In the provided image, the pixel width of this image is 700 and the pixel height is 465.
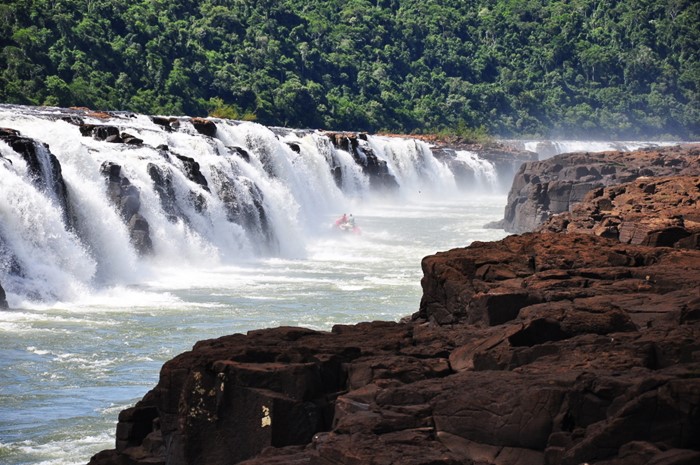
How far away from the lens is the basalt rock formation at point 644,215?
23.1 m

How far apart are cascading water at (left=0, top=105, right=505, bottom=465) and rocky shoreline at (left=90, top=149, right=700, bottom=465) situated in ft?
10.5

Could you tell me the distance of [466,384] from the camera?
13383 mm

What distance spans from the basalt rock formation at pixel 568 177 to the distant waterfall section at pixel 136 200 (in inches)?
309

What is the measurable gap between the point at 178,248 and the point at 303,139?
28348 mm

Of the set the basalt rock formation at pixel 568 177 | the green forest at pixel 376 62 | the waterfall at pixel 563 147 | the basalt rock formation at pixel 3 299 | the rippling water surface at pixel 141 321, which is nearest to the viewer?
the rippling water surface at pixel 141 321

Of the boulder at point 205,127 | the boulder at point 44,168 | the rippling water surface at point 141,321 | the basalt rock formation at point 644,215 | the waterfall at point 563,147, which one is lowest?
the rippling water surface at point 141,321

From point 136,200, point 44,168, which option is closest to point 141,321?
point 44,168

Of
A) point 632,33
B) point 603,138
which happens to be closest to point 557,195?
point 603,138

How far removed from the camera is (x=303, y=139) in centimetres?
6688

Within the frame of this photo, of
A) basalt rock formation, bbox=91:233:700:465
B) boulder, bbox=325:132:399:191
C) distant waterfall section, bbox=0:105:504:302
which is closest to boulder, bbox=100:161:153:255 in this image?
distant waterfall section, bbox=0:105:504:302

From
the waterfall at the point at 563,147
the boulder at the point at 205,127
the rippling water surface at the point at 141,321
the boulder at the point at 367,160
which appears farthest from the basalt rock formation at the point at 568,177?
the waterfall at the point at 563,147

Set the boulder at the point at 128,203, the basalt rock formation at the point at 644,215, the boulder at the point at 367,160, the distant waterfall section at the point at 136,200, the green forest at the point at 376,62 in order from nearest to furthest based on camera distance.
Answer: the basalt rock formation at the point at 644,215
the distant waterfall section at the point at 136,200
the boulder at the point at 128,203
the boulder at the point at 367,160
the green forest at the point at 376,62

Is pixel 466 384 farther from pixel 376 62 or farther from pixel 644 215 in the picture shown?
pixel 376 62

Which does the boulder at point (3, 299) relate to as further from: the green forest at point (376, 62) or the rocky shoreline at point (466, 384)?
the green forest at point (376, 62)
